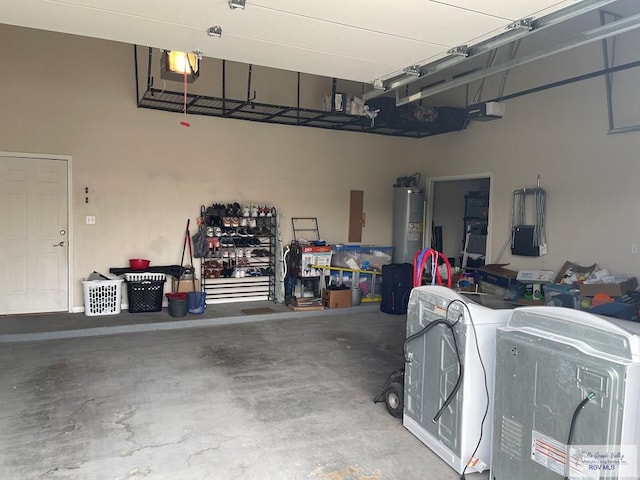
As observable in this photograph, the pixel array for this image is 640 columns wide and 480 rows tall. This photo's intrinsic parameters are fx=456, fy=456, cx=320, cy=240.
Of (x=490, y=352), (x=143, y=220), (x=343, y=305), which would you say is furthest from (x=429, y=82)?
(x=490, y=352)

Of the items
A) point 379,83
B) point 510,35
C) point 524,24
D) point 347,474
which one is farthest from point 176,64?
point 347,474

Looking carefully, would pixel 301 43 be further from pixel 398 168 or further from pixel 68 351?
pixel 398 168

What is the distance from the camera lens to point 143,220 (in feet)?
22.4

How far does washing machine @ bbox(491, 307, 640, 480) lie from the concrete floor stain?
695mm

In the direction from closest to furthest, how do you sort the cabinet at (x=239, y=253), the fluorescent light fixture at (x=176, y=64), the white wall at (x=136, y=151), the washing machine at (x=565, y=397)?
1. the washing machine at (x=565, y=397)
2. the fluorescent light fixture at (x=176, y=64)
3. the white wall at (x=136, y=151)
4. the cabinet at (x=239, y=253)

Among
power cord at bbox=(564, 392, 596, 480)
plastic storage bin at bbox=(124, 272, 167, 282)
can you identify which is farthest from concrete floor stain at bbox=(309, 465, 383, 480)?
plastic storage bin at bbox=(124, 272, 167, 282)

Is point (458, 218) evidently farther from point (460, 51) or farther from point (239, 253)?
point (460, 51)

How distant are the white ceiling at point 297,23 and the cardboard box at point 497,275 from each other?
3786 mm

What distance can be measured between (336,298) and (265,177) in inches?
91.3

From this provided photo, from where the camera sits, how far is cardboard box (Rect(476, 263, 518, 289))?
6243mm

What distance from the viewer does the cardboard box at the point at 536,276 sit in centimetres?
602

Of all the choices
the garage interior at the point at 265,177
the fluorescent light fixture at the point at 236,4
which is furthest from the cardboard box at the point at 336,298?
the fluorescent light fixture at the point at 236,4

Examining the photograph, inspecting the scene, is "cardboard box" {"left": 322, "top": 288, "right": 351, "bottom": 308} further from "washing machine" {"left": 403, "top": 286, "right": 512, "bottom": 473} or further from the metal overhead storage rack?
"washing machine" {"left": 403, "top": 286, "right": 512, "bottom": 473}

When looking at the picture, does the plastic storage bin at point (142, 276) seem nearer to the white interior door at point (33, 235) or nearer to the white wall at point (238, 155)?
the white wall at point (238, 155)
